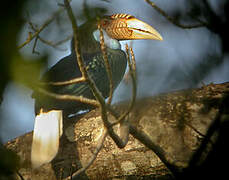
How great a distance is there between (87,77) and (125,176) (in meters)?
0.74

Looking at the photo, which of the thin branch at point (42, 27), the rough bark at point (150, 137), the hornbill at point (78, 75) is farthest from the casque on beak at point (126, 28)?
the thin branch at point (42, 27)

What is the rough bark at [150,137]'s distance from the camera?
5.04 ft

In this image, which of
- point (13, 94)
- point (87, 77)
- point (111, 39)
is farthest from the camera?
point (111, 39)

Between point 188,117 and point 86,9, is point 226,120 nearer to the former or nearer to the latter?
point 188,117

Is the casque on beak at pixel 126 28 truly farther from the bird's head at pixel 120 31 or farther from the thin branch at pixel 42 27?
the thin branch at pixel 42 27

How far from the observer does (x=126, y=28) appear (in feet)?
9.54

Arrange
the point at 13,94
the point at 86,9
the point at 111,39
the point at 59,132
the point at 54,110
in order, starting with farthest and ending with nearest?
the point at 111,39 → the point at 54,110 → the point at 59,132 → the point at 86,9 → the point at 13,94

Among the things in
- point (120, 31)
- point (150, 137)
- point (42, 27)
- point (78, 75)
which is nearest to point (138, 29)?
point (120, 31)

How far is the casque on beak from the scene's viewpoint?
259 cm

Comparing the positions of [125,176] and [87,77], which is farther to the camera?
[125,176]

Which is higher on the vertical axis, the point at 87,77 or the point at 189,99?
the point at 87,77

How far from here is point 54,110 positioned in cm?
240

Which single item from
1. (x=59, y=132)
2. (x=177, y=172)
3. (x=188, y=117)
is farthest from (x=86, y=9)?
(x=59, y=132)

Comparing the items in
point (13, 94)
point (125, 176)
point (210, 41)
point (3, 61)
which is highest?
point (3, 61)
